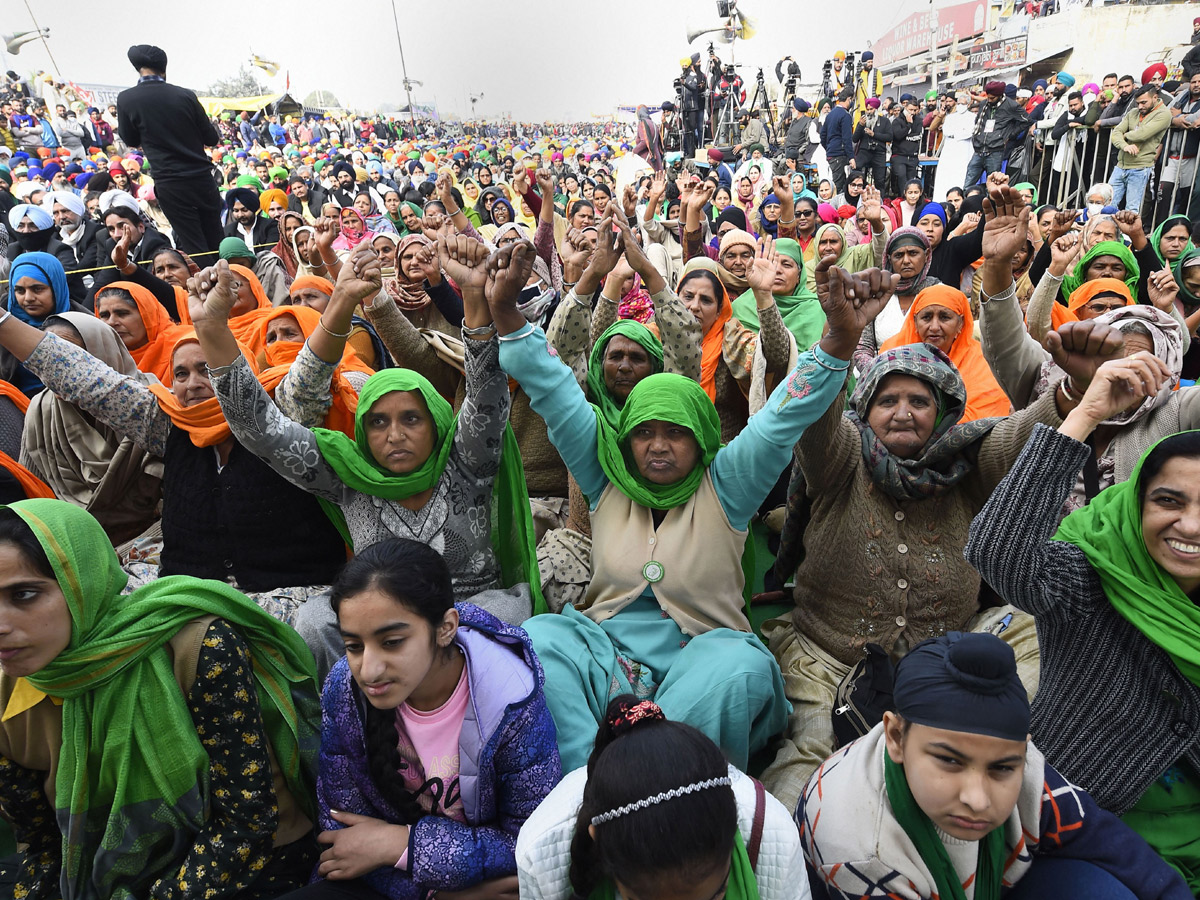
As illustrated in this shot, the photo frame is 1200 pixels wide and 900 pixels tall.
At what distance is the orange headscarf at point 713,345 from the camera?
3.90 metres

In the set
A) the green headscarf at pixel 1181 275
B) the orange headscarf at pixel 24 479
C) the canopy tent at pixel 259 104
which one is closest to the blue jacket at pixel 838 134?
the green headscarf at pixel 1181 275

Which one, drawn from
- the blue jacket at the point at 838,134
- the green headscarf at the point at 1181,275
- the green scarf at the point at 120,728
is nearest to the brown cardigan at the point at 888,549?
the green scarf at the point at 120,728

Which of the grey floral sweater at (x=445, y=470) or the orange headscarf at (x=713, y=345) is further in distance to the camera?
the orange headscarf at (x=713, y=345)

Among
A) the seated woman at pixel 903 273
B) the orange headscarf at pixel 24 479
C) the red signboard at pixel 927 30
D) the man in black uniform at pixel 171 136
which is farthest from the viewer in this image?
the red signboard at pixel 927 30

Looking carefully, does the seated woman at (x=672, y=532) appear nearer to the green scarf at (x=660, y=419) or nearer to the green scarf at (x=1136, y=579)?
the green scarf at (x=660, y=419)

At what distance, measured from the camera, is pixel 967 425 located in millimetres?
2307

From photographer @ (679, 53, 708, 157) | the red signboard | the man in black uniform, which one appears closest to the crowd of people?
the man in black uniform

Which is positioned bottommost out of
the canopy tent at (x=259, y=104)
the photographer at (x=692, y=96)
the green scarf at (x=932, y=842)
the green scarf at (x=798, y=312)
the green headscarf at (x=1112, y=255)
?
the green scarf at (x=932, y=842)

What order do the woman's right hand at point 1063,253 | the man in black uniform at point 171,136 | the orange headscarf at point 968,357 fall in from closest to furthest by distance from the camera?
the orange headscarf at point 968,357, the woman's right hand at point 1063,253, the man in black uniform at point 171,136

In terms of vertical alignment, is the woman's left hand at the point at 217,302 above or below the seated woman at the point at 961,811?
above

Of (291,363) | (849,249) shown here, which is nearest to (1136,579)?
(291,363)

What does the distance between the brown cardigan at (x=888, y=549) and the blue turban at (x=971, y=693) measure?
3.44 feet

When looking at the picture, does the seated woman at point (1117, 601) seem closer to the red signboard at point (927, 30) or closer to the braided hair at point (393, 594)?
the braided hair at point (393, 594)

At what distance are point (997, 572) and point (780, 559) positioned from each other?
1.26 m
